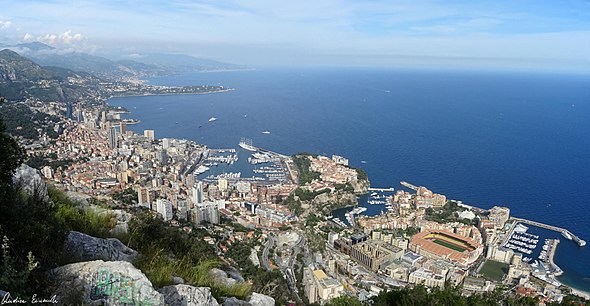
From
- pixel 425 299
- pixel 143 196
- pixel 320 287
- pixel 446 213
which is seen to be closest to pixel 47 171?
pixel 143 196

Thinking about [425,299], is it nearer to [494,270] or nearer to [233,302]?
[233,302]

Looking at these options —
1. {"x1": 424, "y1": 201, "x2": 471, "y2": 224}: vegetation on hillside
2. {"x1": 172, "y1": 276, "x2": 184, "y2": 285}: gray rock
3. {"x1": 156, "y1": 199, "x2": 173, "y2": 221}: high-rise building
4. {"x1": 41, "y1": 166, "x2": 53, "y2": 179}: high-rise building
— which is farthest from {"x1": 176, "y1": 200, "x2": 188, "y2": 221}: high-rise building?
{"x1": 172, "y1": 276, "x2": 184, "y2": 285}: gray rock

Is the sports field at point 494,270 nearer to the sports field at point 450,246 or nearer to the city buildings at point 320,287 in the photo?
the sports field at point 450,246

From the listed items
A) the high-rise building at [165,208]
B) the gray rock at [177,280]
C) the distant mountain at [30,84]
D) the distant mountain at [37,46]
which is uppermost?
the distant mountain at [37,46]

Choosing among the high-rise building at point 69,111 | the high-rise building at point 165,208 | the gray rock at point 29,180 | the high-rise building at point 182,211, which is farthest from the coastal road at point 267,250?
the high-rise building at point 69,111

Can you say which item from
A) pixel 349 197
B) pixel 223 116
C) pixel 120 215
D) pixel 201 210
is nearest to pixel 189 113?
pixel 223 116

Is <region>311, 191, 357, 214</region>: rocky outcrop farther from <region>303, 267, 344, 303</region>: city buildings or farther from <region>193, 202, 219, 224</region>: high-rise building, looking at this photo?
<region>303, 267, 344, 303</region>: city buildings

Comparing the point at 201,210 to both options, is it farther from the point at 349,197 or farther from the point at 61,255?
the point at 61,255
